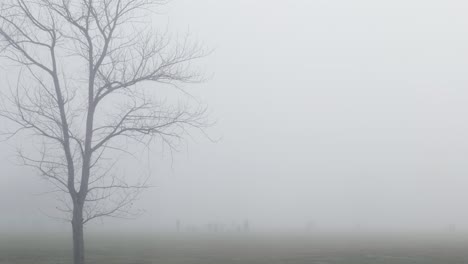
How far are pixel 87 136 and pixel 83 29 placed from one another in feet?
9.62

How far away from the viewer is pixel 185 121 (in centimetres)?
1456

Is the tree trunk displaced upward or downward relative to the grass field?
upward

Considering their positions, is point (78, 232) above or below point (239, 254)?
above

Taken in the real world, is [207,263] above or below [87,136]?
below

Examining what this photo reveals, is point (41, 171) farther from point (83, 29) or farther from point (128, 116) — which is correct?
point (83, 29)

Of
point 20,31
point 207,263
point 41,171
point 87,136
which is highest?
point 20,31

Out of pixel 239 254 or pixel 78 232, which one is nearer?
pixel 78 232

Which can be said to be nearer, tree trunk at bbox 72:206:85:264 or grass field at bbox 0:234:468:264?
tree trunk at bbox 72:206:85:264

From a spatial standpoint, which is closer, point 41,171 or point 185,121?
point 41,171

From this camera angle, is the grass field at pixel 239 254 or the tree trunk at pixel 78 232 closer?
the tree trunk at pixel 78 232

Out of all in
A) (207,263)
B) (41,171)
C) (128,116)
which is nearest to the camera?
(41,171)

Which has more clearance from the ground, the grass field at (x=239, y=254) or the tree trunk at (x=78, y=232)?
the tree trunk at (x=78, y=232)

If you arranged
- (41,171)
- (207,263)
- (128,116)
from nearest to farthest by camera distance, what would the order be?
(41,171)
(128,116)
(207,263)

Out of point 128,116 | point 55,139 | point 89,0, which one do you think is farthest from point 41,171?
point 89,0
